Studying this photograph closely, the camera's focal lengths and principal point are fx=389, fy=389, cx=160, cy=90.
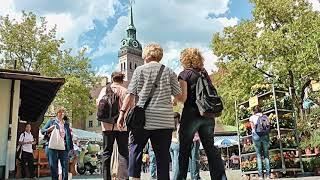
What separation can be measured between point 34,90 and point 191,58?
10.2m

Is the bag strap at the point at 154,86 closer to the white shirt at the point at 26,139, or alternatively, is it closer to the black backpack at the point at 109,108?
the black backpack at the point at 109,108

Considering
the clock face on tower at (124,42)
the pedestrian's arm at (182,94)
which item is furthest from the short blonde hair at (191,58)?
the clock face on tower at (124,42)

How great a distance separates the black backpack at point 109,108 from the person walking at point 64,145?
2.17 meters

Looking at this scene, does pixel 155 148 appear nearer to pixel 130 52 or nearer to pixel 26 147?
pixel 26 147

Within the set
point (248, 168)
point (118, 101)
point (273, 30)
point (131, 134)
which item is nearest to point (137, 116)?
point (131, 134)

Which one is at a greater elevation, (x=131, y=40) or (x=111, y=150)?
(x=131, y=40)

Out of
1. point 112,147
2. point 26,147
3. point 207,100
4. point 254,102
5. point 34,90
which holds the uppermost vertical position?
point 34,90

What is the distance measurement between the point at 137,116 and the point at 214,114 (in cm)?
124

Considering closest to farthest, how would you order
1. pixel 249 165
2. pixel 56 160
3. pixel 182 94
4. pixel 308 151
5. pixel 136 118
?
pixel 136 118 → pixel 182 94 → pixel 56 160 → pixel 249 165 → pixel 308 151

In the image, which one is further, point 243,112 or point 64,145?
point 243,112

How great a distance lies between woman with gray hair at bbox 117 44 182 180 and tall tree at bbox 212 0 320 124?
20.6 m

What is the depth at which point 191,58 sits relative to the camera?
18.9ft

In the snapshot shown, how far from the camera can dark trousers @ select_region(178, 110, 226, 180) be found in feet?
17.8

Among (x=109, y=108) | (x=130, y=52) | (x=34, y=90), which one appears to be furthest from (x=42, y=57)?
(x=130, y=52)
